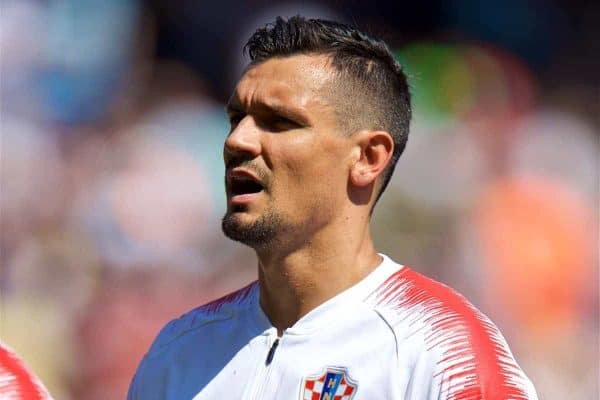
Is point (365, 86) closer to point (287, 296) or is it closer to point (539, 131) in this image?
point (287, 296)

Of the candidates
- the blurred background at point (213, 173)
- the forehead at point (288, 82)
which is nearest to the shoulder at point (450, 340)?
the forehead at point (288, 82)

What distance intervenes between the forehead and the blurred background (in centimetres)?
204

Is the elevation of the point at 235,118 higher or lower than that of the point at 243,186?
higher

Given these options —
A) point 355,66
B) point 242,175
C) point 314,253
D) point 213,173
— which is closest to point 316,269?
point 314,253

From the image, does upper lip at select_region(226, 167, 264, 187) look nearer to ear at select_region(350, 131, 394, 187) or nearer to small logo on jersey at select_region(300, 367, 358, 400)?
ear at select_region(350, 131, 394, 187)

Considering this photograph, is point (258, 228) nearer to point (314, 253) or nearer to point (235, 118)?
point (314, 253)

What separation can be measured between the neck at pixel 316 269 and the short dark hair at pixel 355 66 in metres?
0.21

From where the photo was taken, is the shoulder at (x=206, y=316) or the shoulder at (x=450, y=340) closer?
the shoulder at (x=450, y=340)

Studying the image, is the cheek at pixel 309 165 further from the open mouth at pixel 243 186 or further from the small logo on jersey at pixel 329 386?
the small logo on jersey at pixel 329 386

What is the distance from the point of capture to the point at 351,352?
224 cm

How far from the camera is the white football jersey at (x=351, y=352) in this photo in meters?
2.10

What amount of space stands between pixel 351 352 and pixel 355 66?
72cm

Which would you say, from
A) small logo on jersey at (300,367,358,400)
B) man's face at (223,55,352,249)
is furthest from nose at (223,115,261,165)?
small logo on jersey at (300,367,358,400)

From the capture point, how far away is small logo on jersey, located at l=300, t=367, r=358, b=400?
2.17 metres
